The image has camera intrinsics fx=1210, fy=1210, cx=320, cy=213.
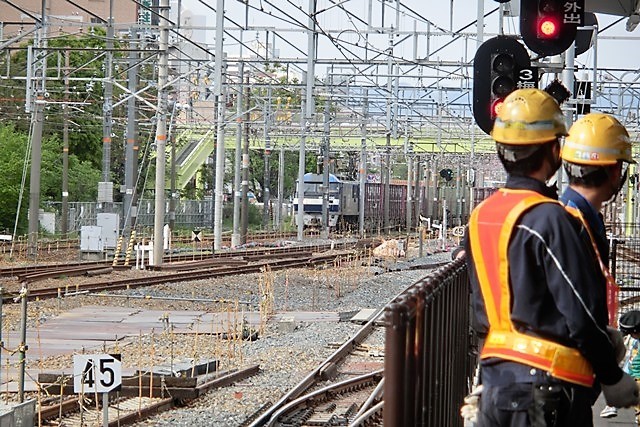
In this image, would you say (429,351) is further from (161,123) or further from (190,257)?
(190,257)

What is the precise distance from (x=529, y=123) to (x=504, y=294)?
66cm

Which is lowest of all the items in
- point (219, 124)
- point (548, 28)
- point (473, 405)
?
point (473, 405)

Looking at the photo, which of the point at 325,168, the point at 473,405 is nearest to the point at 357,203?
the point at 325,168

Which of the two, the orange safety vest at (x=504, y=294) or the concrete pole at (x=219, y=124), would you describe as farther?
the concrete pole at (x=219, y=124)

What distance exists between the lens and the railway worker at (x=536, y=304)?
164 inches

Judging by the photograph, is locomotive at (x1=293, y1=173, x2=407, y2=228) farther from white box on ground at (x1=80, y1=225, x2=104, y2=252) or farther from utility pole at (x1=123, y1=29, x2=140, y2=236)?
white box on ground at (x1=80, y1=225, x2=104, y2=252)

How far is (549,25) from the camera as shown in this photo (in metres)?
11.8

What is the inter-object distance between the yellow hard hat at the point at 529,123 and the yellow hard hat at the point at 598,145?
0.44m

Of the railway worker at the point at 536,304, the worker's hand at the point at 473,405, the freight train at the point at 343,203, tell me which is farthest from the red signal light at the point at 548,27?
the freight train at the point at 343,203

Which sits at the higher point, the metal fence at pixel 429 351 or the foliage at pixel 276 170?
the foliage at pixel 276 170

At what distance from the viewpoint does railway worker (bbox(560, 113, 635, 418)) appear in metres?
5.04

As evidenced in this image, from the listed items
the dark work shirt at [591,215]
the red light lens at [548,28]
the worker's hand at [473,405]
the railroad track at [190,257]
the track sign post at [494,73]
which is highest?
the red light lens at [548,28]

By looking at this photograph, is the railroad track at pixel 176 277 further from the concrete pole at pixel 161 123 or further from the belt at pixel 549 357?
the belt at pixel 549 357

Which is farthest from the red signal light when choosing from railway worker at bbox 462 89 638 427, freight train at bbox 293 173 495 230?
freight train at bbox 293 173 495 230
